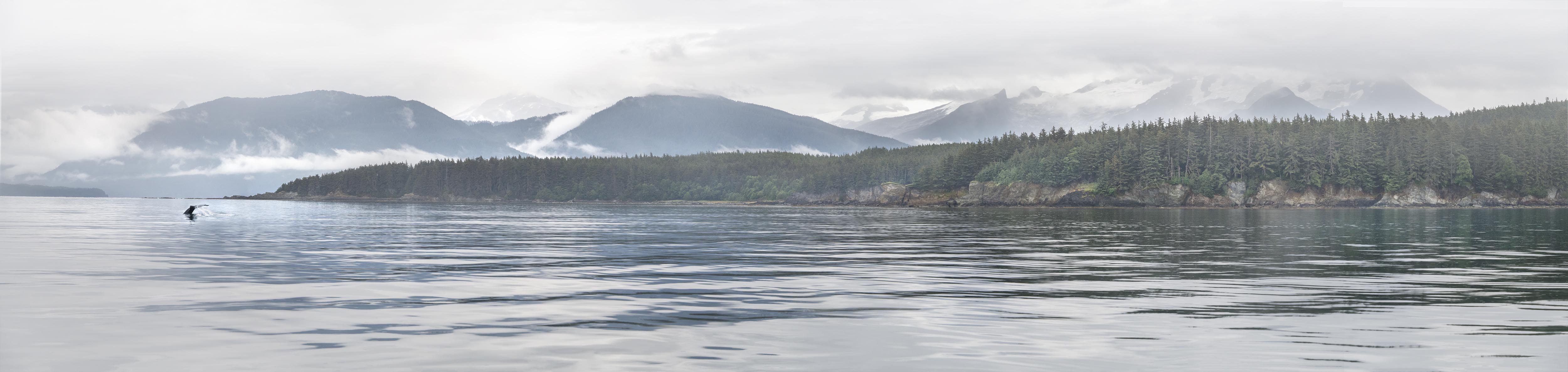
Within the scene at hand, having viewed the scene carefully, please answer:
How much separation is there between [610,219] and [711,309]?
76.4 m

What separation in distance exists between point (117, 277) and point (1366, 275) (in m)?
34.8

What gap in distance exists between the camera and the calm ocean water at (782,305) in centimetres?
1391

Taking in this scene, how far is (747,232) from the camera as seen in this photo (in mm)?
62688

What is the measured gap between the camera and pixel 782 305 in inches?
791

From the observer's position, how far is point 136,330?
16.5m

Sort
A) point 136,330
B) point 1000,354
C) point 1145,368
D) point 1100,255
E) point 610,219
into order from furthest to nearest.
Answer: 1. point 610,219
2. point 1100,255
3. point 136,330
4. point 1000,354
5. point 1145,368

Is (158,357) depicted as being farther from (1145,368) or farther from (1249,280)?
(1249,280)

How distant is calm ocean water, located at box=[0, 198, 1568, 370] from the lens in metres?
13.9

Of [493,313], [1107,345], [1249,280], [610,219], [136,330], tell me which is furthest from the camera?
[610,219]

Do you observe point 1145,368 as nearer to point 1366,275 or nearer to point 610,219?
point 1366,275

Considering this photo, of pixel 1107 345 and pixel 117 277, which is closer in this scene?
pixel 1107 345

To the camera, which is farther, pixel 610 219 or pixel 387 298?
pixel 610 219

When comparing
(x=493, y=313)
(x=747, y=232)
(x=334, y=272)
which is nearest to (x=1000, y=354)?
(x=493, y=313)

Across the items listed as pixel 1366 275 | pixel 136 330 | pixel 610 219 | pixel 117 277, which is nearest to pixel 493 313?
pixel 136 330
